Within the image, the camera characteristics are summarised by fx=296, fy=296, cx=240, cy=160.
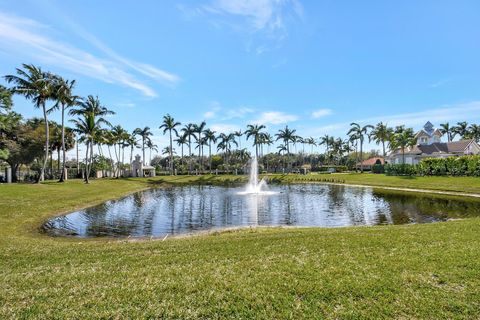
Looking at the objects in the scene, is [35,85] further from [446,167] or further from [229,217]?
[446,167]

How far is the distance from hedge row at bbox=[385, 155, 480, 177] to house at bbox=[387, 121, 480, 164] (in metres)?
15.6

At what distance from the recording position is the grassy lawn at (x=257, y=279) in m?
5.07

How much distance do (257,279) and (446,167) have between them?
4801cm

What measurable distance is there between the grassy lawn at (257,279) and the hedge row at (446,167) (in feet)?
120

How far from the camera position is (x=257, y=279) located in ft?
20.6

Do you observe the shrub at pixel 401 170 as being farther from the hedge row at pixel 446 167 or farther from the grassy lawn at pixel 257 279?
the grassy lawn at pixel 257 279

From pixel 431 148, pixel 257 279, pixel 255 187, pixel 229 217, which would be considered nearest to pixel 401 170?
pixel 431 148

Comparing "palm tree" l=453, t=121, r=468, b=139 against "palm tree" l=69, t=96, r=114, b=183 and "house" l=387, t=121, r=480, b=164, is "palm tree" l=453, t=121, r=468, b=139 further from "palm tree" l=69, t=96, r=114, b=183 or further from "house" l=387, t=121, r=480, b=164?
"palm tree" l=69, t=96, r=114, b=183

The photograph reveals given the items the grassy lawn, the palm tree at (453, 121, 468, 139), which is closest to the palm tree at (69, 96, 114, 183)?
the grassy lawn

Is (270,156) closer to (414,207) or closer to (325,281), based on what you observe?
(414,207)

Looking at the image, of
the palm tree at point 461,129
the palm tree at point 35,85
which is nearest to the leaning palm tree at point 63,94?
the palm tree at point 35,85

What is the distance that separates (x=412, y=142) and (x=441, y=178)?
2086 cm

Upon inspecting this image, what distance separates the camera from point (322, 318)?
15.6 ft

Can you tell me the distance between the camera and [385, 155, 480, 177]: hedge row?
128ft
